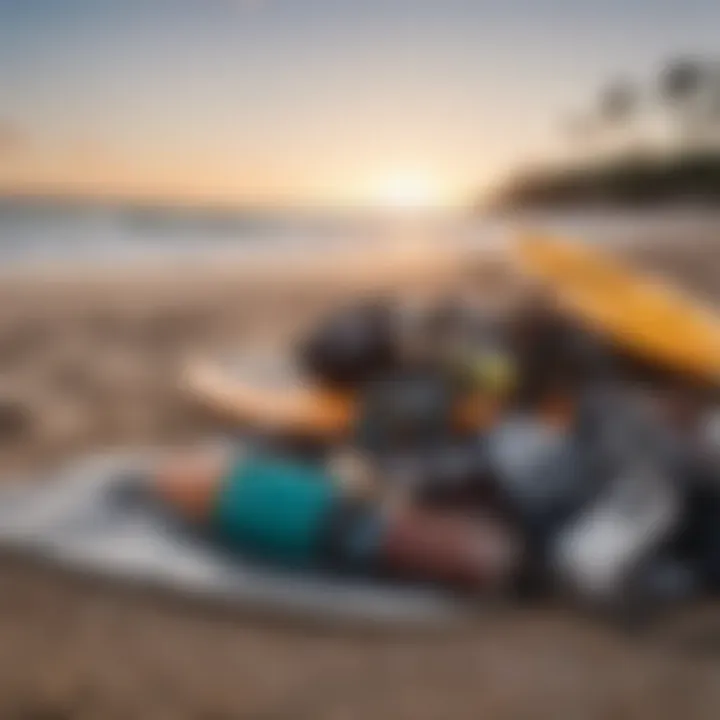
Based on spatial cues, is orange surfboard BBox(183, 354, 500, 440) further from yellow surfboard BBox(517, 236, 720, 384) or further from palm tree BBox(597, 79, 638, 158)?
palm tree BBox(597, 79, 638, 158)

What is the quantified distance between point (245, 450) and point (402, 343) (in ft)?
0.37

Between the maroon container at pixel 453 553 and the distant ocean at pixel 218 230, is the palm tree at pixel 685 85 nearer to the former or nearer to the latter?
the distant ocean at pixel 218 230

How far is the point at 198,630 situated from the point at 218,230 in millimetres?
245

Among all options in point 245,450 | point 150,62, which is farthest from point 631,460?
point 150,62

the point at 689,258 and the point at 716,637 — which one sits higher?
the point at 689,258

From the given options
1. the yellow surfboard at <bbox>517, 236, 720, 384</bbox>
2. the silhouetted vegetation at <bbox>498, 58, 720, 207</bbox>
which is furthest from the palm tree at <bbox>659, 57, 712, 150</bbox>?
the yellow surfboard at <bbox>517, 236, 720, 384</bbox>

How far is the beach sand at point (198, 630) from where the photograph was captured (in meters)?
0.58

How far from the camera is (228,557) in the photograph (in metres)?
0.62

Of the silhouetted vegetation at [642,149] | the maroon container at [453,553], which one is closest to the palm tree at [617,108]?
the silhouetted vegetation at [642,149]

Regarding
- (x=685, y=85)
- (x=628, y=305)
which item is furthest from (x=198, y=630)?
(x=685, y=85)

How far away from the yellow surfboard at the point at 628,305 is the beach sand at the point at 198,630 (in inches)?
1.4

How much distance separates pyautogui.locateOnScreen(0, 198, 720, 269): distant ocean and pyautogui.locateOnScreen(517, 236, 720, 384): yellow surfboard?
0.07ft

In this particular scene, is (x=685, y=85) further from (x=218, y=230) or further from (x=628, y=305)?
(x=218, y=230)

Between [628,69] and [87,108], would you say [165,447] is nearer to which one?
[87,108]
